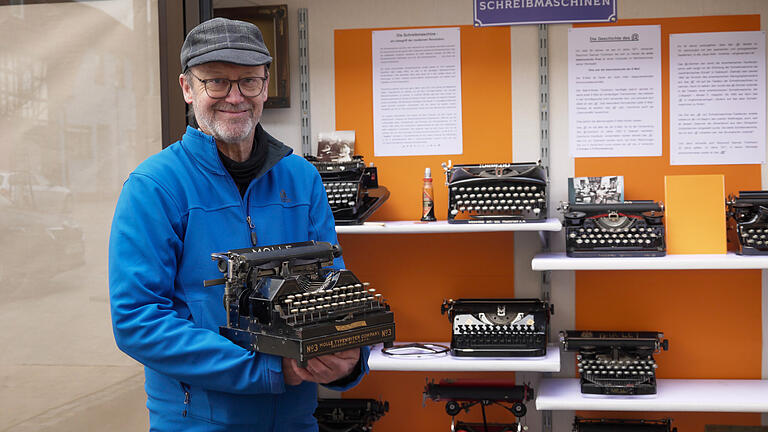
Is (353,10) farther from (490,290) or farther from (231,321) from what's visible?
(231,321)

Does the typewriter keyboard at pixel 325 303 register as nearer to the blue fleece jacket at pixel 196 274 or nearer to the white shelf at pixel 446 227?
the blue fleece jacket at pixel 196 274

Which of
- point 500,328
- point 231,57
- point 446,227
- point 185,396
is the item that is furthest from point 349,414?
point 231,57

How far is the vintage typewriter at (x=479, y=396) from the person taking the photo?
9.85 feet

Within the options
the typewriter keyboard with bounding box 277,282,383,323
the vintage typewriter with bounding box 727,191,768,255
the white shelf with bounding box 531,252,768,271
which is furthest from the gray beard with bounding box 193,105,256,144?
the vintage typewriter with bounding box 727,191,768,255

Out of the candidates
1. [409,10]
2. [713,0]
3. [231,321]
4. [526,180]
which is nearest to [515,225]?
[526,180]

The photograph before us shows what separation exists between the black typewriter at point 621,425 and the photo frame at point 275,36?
6.40 feet

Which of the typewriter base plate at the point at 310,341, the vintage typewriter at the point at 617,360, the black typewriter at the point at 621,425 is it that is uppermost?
the typewriter base plate at the point at 310,341

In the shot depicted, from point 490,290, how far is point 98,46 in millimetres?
1945

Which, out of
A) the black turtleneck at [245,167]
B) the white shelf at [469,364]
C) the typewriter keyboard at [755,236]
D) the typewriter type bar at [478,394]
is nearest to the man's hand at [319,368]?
the black turtleneck at [245,167]

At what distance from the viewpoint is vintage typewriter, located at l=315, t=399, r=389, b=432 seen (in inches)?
121

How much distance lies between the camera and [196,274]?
1.65m

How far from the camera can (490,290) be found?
3322 millimetres

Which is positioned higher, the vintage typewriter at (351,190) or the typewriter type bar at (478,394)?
the vintage typewriter at (351,190)

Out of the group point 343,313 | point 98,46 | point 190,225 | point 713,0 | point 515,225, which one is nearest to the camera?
point 343,313
